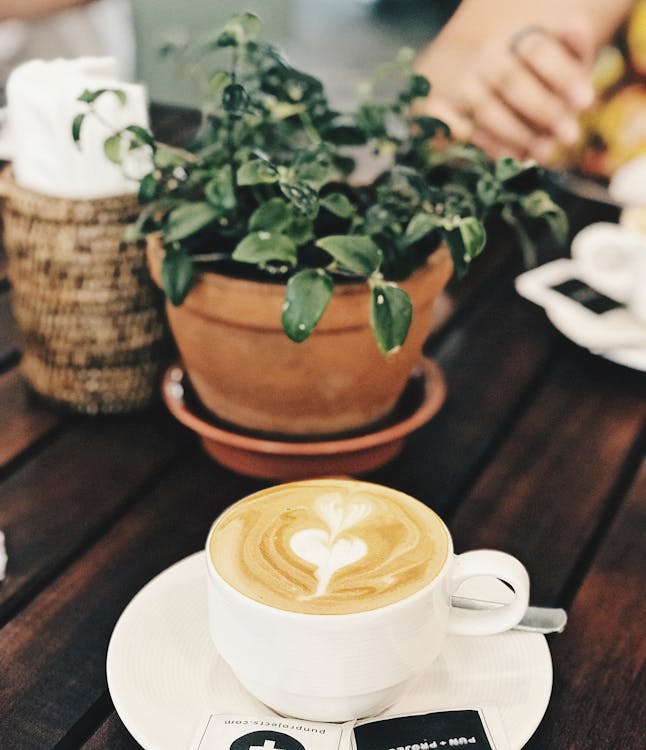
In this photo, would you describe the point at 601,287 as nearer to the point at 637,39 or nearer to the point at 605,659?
the point at 605,659

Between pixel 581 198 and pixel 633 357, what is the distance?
22.0 inches

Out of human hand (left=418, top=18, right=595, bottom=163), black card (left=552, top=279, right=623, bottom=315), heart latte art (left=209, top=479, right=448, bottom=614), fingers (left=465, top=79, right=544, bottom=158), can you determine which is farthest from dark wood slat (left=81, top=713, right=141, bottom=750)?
fingers (left=465, top=79, right=544, bottom=158)

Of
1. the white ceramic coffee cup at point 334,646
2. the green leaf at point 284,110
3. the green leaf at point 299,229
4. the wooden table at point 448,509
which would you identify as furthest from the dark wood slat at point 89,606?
the green leaf at point 284,110

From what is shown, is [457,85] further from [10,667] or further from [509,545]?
[10,667]

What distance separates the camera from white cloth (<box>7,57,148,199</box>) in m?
0.75

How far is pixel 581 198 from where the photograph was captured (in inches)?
54.5

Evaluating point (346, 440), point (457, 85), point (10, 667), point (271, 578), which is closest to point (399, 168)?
point (346, 440)

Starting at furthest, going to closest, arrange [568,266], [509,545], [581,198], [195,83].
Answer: [581,198] → [568,266] → [195,83] → [509,545]

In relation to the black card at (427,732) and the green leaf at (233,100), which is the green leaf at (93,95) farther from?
the black card at (427,732)

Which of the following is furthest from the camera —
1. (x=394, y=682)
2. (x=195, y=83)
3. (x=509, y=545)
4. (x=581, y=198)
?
(x=581, y=198)

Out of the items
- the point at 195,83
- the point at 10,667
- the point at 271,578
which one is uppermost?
the point at 195,83

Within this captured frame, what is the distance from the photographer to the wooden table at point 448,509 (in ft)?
1.78

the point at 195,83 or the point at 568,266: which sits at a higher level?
the point at 195,83

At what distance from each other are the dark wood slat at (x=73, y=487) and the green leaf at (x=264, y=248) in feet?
0.78
